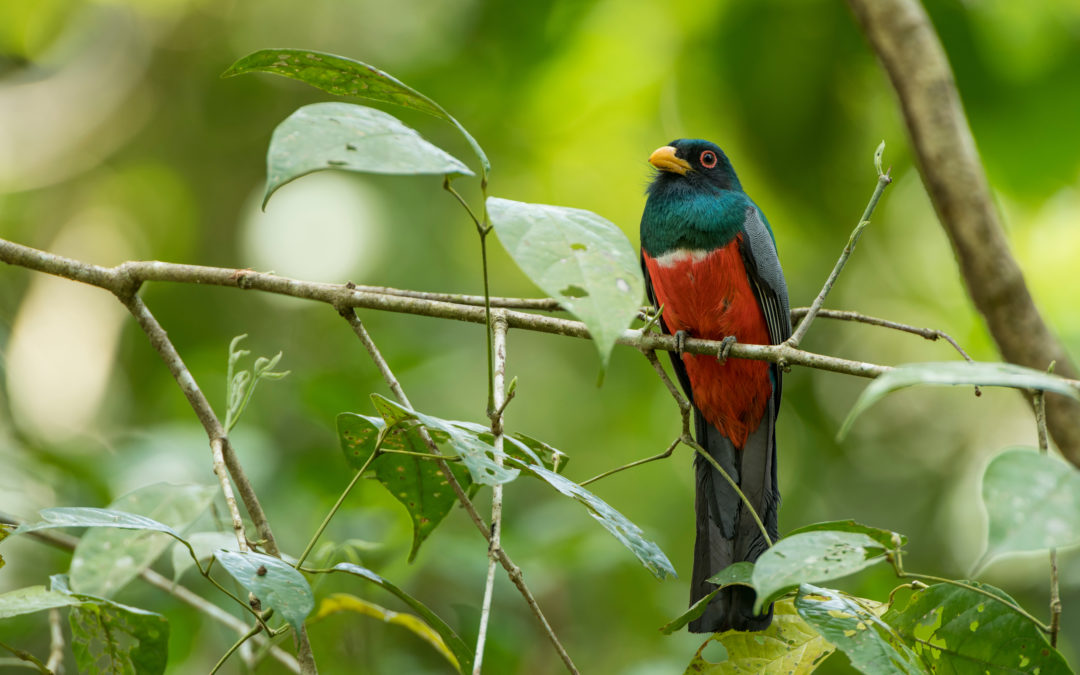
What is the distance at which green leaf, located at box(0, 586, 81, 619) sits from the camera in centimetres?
145

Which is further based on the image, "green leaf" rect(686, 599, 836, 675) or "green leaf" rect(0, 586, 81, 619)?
"green leaf" rect(686, 599, 836, 675)

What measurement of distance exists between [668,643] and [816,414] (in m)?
2.31

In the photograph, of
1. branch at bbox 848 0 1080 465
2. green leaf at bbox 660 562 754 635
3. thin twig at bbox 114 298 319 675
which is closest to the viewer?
green leaf at bbox 660 562 754 635

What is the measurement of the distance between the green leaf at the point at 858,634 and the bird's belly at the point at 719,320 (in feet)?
6.33

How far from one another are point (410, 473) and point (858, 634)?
0.98 m

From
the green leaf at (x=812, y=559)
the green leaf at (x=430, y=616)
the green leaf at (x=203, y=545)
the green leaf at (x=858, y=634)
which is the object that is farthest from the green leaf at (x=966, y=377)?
the green leaf at (x=203, y=545)

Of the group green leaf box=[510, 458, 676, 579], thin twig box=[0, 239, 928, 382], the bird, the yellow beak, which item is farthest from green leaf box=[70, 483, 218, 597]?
the yellow beak

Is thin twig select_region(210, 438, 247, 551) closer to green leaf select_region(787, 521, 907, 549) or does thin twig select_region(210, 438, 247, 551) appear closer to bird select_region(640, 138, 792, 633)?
green leaf select_region(787, 521, 907, 549)

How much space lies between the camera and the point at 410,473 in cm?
203

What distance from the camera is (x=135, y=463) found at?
134 inches

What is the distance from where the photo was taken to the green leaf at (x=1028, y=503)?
1.09 meters

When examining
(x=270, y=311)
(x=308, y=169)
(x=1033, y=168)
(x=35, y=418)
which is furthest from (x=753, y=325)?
(x=270, y=311)

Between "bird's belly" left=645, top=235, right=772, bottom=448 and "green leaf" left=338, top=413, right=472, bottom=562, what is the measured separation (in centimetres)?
180

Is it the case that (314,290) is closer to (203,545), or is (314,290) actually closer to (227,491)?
(227,491)
